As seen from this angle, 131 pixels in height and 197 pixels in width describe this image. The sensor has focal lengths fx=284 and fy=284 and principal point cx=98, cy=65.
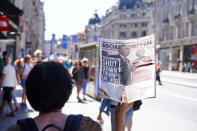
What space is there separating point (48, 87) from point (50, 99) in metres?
0.07

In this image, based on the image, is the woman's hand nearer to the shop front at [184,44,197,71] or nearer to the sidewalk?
the sidewalk

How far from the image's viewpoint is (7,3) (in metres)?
12.2

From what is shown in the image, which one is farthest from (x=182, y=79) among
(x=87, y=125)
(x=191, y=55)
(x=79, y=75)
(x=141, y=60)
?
(x=87, y=125)

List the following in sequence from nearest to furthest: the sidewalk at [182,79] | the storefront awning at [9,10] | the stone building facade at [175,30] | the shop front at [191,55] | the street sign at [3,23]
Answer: the street sign at [3,23] < the storefront awning at [9,10] < the sidewalk at [182,79] < the shop front at [191,55] < the stone building facade at [175,30]

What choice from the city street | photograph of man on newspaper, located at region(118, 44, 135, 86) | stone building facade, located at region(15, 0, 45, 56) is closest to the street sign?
the city street

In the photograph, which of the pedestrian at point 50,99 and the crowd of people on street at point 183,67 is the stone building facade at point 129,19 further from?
the pedestrian at point 50,99

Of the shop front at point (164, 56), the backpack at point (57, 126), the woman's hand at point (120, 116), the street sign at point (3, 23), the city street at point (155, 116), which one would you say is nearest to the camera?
the backpack at point (57, 126)

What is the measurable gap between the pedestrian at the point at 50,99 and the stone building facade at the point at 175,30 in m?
39.8

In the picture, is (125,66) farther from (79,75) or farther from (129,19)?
(129,19)

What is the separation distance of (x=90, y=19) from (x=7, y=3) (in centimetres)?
11246

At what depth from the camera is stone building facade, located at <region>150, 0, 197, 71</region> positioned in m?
40.2

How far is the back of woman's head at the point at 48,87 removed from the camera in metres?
1.51

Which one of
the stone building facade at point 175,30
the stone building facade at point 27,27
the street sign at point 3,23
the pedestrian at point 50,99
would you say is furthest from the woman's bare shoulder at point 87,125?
the stone building facade at point 175,30

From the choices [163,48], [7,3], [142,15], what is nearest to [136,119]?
[7,3]
